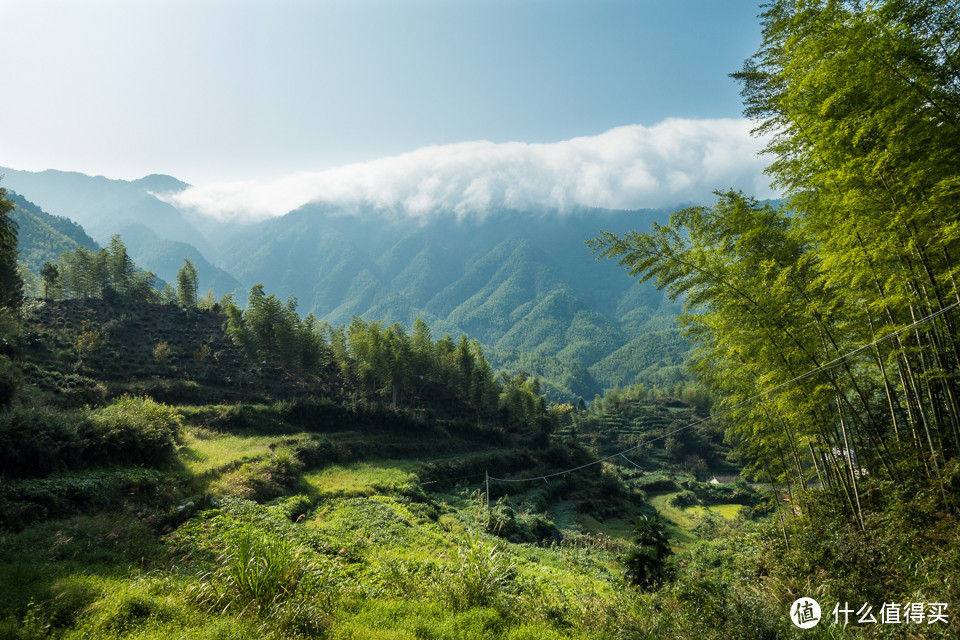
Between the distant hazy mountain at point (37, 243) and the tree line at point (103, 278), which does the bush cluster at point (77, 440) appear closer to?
the tree line at point (103, 278)

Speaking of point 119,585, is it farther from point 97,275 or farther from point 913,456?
point 97,275

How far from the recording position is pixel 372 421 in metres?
38.5

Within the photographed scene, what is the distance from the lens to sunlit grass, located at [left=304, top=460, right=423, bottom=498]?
19.2 metres

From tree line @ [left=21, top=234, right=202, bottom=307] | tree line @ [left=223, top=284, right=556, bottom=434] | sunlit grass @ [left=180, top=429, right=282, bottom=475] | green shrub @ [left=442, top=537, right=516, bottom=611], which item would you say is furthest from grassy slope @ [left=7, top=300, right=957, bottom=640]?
tree line @ [left=21, top=234, right=202, bottom=307]

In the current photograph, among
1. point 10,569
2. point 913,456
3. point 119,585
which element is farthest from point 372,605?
point 913,456

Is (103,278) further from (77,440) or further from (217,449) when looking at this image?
(77,440)

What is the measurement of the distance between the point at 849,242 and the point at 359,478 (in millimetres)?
22842

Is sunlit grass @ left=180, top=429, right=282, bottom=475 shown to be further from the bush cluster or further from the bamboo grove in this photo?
the bamboo grove

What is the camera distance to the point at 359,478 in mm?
22422

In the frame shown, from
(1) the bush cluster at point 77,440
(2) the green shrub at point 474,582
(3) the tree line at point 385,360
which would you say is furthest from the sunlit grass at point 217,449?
(3) the tree line at point 385,360

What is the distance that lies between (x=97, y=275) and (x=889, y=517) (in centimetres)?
7422

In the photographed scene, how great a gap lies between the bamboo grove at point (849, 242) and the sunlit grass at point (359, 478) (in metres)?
16.6

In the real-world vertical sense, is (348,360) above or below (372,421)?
above

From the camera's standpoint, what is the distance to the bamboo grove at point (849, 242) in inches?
245
